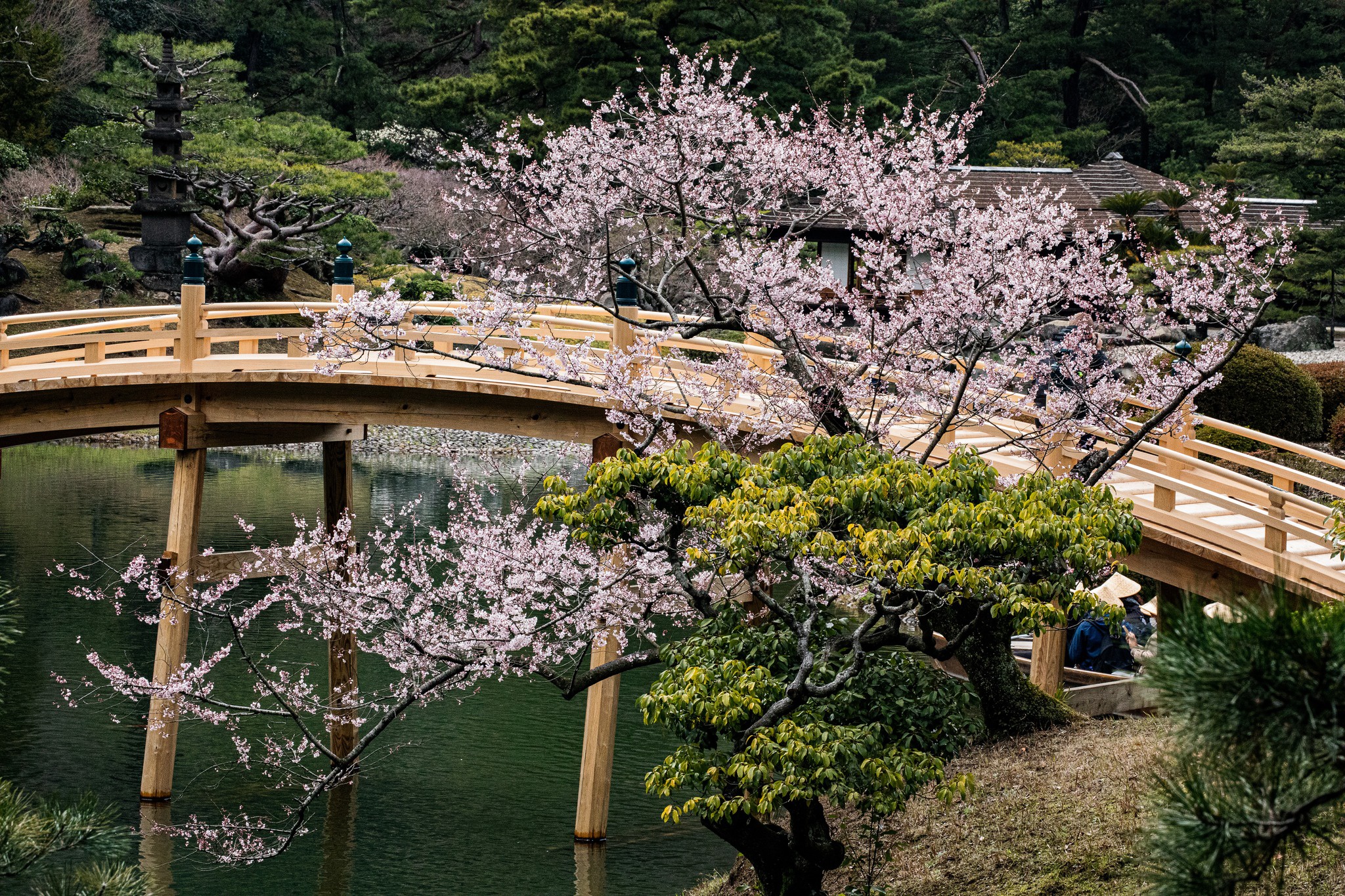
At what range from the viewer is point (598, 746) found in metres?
11.6

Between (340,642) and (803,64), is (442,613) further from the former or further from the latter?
(803,64)

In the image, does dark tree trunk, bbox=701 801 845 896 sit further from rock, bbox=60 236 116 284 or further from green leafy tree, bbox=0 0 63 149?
green leafy tree, bbox=0 0 63 149

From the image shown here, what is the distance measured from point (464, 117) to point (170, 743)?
28.1m

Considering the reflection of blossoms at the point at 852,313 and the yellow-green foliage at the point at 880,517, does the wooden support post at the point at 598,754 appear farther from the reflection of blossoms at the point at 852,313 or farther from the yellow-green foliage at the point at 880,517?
the yellow-green foliage at the point at 880,517

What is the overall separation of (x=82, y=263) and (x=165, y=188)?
12.1 ft

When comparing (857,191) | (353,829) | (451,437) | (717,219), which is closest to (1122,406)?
(857,191)

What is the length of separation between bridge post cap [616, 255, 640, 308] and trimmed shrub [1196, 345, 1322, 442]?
37.2ft

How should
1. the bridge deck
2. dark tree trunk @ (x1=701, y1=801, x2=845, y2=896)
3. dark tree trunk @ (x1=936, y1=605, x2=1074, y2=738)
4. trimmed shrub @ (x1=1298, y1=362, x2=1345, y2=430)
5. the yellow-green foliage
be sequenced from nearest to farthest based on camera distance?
1. the yellow-green foliage
2. dark tree trunk @ (x1=701, y1=801, x2=845, y2=896)
3. dark tree trunk @ (x1=936, y1=605, x2=1074, y2=738)
4. the bridge deck
5. trimmed shrub @ (x1=1298, y1=362, x2=1345, y2=430)

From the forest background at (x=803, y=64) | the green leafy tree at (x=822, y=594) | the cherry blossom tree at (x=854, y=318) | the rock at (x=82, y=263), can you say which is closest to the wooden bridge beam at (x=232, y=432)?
the cherry blossom tree at (x=854, y=318)

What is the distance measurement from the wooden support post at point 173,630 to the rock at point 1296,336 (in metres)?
22.0

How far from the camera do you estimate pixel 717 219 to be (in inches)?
447

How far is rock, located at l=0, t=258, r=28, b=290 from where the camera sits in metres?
32.4

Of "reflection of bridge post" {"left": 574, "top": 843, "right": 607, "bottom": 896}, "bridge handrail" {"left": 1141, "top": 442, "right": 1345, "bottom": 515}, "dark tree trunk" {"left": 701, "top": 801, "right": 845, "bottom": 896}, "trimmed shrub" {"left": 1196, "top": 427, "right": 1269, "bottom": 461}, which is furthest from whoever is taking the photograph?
"trimmed shrub" {"left": 1196, "top": 427, "right": 1269, "bottom": 461}

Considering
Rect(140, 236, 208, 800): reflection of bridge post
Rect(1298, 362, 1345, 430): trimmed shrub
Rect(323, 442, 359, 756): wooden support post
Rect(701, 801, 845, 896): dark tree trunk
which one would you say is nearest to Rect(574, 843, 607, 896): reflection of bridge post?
Rect(323, 442, 359, 756): wooden support post
